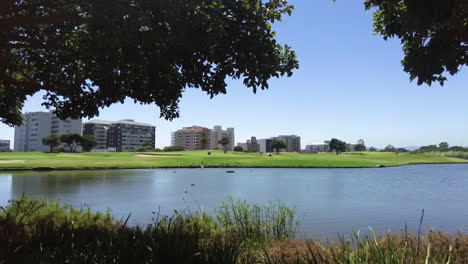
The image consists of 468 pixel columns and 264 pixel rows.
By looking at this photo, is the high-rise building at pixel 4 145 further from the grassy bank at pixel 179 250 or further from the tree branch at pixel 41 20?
the grassy bank at pixel 179 250

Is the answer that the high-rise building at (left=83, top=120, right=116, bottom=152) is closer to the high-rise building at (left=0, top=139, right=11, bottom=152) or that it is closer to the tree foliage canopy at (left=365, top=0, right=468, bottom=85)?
the high-rise building at (left=0, top=139, right=11, bottom=152)

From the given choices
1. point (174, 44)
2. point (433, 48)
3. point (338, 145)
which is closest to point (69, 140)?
point (338, 145)

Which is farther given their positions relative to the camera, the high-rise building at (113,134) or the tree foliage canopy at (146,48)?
the high-rise building at (113,134)

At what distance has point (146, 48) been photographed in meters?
6.68

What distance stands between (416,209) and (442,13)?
2090cm

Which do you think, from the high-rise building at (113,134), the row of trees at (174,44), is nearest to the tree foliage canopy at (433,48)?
the row of trees at (174,44)

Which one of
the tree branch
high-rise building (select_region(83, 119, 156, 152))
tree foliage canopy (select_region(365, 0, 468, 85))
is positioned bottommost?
tree foliage canopy (select_region(365, 0, 468, 85))

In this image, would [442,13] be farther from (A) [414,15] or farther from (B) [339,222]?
(B) [339,222]

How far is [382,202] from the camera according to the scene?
80.3 ft

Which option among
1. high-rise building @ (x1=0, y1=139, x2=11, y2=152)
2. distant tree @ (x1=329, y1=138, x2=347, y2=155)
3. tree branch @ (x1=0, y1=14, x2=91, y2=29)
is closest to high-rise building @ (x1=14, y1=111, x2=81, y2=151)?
high-rise building @ (x1=0, y1=139, x2=11, y2=152)

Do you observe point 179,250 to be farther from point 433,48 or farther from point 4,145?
point 4,145

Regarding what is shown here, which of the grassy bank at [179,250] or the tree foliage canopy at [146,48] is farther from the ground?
the tree foliage canopy at [146,48]

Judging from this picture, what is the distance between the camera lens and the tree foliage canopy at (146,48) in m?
5.56

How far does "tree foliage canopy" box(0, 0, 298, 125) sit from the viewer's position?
18.2 ft
